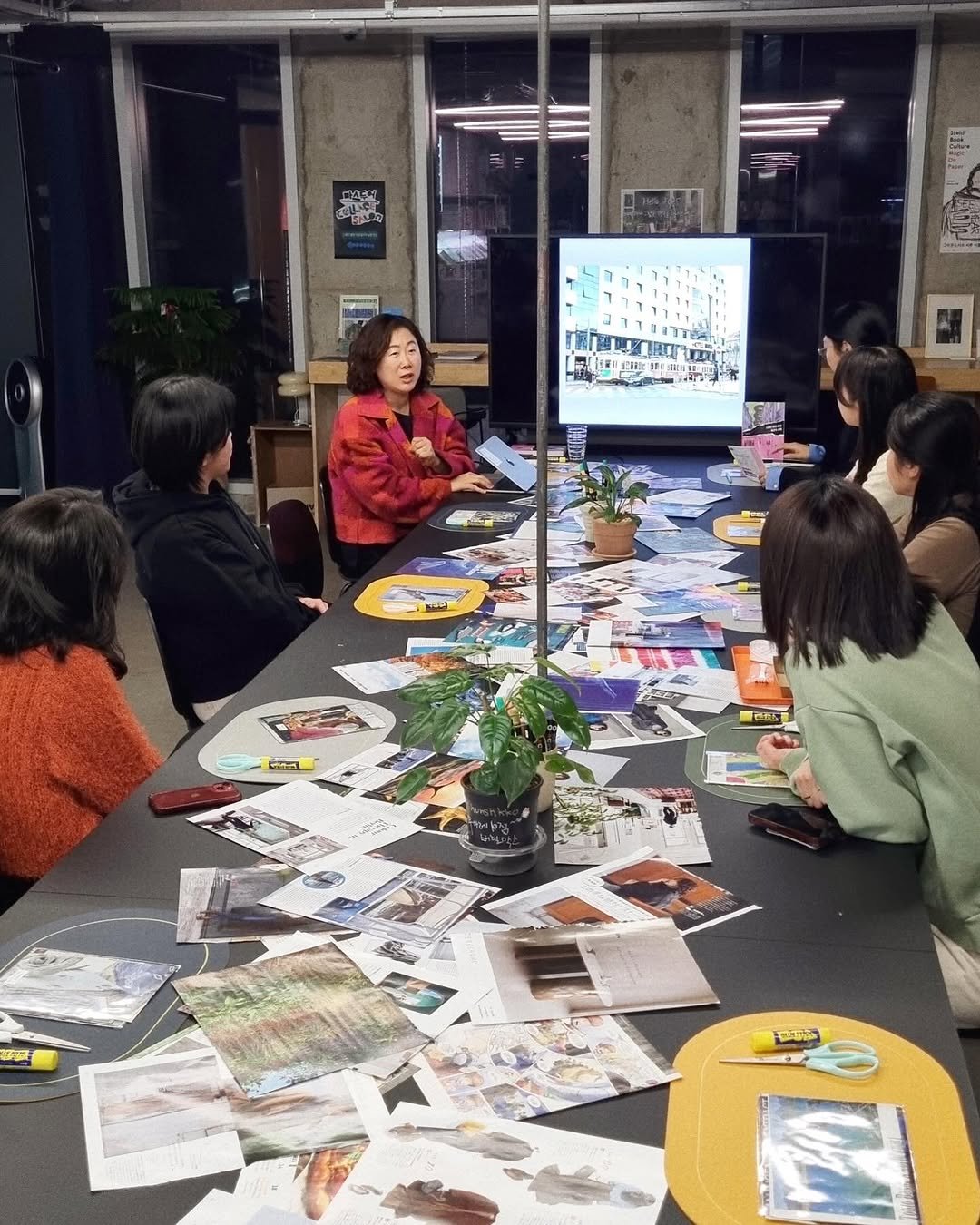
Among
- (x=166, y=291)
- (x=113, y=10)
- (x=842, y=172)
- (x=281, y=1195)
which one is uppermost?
(x=113, y=10)

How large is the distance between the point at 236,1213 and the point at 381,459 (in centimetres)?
317

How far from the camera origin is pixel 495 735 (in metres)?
1.54

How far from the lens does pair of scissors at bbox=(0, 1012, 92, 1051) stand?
4.20 feet

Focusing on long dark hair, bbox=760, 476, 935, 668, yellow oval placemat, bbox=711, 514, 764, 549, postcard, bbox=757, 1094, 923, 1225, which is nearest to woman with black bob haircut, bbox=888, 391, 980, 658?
yellow oval placemat, bbox=711, 514, 764, 549

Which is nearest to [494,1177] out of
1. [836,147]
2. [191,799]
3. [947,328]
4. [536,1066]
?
[536,1066]

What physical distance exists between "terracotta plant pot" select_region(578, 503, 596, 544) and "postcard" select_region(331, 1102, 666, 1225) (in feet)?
7.04

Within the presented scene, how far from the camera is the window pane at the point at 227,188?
692cm

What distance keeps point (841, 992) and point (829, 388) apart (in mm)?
5105

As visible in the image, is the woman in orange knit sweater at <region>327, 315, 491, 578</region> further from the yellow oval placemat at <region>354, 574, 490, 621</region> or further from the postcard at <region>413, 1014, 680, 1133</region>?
the postcard at <region>413, 1014, 680, 1133</region>

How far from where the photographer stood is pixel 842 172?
6590 millimetres

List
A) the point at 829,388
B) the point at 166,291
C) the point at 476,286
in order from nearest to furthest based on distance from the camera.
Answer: the point at 829,388
the point at 166,291
the point at 476,286

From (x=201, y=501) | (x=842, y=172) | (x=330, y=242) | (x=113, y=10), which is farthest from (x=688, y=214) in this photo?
(x=201, y=501)

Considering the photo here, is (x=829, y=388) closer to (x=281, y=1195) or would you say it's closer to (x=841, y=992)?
(x=841, y=992)

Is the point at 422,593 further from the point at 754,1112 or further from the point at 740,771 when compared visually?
the point at 754,1112
